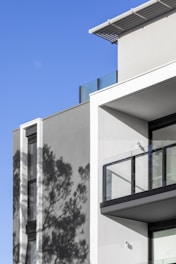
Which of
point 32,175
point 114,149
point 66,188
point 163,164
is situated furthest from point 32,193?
point 163,164

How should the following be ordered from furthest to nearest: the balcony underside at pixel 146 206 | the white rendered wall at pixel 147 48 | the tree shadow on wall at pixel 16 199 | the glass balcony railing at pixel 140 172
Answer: the tree shadow on wall at pixel 16 199, the white rendered wall at pixel 147 48, the glass balcony railing at pixel 140 172, the balcony underside at pixel 146 206

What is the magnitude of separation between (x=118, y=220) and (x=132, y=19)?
233 inches

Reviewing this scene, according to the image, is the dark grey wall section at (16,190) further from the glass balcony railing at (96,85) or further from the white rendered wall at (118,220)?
the white rendered wall at (118,220)

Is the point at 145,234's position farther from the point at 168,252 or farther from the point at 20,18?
the point at 20,18

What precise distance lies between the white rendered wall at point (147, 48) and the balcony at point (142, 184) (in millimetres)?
2581

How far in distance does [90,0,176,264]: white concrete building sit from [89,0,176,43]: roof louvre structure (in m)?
0.03

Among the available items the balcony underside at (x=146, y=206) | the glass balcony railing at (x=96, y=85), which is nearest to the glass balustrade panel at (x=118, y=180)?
the balcony underside at (x=146, y=206)

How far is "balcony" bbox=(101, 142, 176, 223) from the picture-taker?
19234 millimetres

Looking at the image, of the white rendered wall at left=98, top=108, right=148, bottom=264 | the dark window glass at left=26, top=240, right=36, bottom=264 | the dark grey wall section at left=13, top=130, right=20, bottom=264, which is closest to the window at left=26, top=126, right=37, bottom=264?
the dark window glass at left=26, top=240, right=36, bottom=264

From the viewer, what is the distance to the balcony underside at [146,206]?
19.0 meters

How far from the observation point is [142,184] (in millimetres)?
19953

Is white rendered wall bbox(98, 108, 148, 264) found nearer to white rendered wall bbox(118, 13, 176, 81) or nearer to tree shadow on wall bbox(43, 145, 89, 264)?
tree shadow on wall bbox(43, 145, 89, 264)

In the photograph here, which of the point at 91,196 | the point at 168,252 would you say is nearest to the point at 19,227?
the point at 91,196

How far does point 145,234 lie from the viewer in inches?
838
